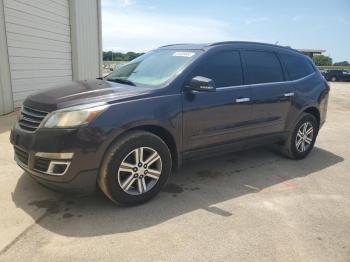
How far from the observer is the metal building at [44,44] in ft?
26.5

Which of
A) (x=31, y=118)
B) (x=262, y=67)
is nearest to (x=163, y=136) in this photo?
(x=31, y=118)

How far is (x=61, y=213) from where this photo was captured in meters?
3.30

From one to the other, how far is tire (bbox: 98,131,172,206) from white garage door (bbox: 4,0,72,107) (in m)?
6.22

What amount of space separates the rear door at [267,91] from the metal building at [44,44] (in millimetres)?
5975

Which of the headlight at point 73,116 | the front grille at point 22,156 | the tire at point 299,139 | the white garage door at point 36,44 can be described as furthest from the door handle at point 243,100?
the white garage door at point 36,44

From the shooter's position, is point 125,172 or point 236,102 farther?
point 236,102

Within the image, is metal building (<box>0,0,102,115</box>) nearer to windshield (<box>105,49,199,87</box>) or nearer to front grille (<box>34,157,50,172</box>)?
windshield (<box>105,49,199,87</box>)

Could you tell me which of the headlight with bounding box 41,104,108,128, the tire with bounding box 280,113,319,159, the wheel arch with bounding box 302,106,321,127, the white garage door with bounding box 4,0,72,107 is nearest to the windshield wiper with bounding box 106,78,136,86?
the headlight with bounding box 41,104,108,128

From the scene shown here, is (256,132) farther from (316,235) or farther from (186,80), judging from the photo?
(316,235)

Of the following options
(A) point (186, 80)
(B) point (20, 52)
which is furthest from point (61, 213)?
(B) point (20, 52)

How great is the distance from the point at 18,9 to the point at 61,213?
7041mm

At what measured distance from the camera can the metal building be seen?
8070 millimetres

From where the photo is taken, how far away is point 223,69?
425 centimetres

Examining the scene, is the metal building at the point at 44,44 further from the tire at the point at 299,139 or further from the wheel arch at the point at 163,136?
the tire at the point at 299,139
